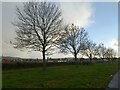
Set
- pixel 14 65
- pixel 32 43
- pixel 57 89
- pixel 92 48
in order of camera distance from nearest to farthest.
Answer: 1. pixel 57 89
2. pixel 32 43
3. pixel 14 65
4. pixel 92 48

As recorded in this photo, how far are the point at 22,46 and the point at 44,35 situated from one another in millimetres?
3289

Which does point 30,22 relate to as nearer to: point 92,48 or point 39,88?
point 39,88

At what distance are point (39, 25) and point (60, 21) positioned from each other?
10.0 ft

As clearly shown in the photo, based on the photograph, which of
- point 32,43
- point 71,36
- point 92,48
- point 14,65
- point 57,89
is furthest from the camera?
point 92,48

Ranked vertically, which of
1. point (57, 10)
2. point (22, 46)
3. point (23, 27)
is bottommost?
point (22, 46)

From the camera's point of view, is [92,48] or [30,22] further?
[92,48]

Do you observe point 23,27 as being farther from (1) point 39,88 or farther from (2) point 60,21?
(1) point 39,88

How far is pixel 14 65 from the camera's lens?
47.3 metres

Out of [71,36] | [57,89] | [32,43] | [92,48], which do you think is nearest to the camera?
[57,89]

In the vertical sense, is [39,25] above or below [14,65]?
above

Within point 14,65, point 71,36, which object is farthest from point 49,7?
point 71,36

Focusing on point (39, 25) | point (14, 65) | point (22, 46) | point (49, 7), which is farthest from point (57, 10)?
point (14, 65)

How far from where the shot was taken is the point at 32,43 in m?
37.2

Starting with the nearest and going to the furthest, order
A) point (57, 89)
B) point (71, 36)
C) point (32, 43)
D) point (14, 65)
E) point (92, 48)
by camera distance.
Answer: point (57, 89)
point (32, 43)
point (14, 65)
point (71, 36)
point (92, 48)
